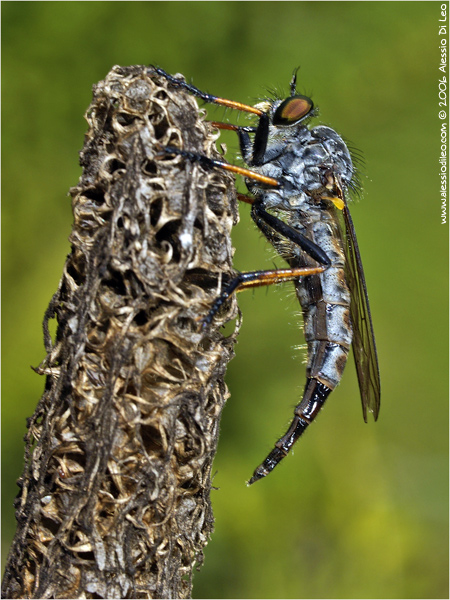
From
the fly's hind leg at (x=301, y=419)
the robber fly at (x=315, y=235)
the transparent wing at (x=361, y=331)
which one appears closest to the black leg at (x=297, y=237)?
the robber fly at (x=315, y=235)

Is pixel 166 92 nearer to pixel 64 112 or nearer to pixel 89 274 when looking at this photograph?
pixel 89 274

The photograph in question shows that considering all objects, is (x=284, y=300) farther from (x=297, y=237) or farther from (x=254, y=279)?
(x=254, y=279)

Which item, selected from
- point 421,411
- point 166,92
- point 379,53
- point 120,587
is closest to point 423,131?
point 379,53

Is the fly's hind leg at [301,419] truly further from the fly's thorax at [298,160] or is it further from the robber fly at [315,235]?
the fly's thorax at [298,160]

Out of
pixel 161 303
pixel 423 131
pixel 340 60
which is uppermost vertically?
pixel 340 60

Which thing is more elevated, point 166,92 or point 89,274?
point 166,92

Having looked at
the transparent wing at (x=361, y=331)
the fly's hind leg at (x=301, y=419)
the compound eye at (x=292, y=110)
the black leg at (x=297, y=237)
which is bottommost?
the fly's hind leg at (x=301, y=419)

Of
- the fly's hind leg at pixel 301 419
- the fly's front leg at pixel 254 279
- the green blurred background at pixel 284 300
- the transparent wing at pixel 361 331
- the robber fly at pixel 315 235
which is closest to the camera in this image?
the fly's front leg at pixel 254 279

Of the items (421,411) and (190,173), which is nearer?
(190,173)
